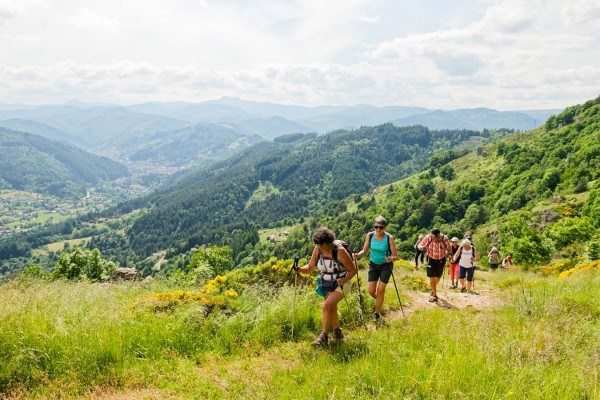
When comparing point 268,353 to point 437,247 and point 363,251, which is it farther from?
point 437,247

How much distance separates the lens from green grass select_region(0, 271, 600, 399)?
3.96 metres

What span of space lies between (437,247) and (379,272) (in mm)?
3047

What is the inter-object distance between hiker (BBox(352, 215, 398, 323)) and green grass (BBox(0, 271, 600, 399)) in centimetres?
78

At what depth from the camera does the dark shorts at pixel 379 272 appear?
7.44 metres

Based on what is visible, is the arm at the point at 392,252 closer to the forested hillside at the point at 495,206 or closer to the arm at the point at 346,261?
the arm at the point at 346,261

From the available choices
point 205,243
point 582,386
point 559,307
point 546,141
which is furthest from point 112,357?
point 205,243

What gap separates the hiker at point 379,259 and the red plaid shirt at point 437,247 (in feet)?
9.03

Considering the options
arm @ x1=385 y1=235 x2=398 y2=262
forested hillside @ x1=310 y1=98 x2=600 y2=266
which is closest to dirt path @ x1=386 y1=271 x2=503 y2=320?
arm @ x1=385 y1=235 x2=398 y2=262

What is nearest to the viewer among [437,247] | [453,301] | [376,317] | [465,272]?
[376,317]

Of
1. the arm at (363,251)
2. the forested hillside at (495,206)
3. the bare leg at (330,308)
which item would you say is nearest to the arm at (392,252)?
the arm at (363,251)

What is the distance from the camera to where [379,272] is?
7.68 metres

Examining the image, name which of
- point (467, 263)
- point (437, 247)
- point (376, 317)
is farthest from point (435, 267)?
point (376, 317)

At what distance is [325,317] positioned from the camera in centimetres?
575

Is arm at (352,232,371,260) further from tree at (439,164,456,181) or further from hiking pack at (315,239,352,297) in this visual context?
tree at (439,164,456,181)
